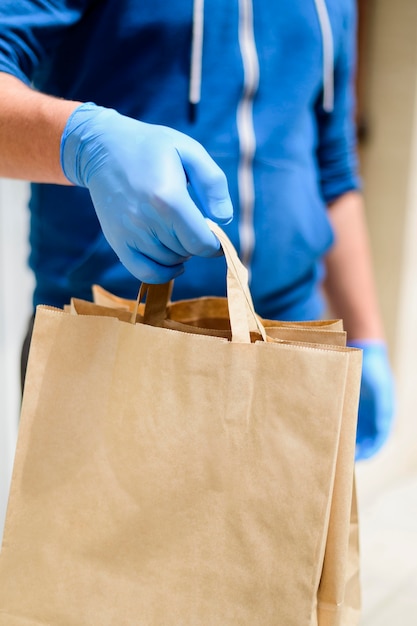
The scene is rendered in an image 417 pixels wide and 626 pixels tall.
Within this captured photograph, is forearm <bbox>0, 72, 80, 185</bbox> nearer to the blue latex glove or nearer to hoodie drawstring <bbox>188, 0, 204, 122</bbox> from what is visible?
the blue latex glove

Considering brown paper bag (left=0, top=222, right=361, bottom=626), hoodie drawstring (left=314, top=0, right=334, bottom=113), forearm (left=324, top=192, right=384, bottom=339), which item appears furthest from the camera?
forearm (left=324, top=192, right=384, bottom=339)

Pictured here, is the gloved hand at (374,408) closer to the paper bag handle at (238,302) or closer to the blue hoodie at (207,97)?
the blue hoodie at (207,97)

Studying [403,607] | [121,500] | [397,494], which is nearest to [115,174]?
[121,500]

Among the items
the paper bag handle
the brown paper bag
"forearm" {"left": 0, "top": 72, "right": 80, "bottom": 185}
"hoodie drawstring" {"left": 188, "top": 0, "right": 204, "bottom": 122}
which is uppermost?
"hoodie drawstring" {"left": 188, "top": 0, "right": 204, "bottom": 122}

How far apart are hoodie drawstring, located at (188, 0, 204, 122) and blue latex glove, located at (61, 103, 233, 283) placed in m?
0.19

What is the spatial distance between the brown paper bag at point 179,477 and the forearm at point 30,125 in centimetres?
16

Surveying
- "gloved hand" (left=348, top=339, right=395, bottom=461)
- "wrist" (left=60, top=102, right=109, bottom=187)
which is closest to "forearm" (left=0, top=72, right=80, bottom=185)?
"wrist" (left=60, top=102, right=109, bottom=187)

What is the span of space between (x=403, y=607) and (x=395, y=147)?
1427 millimetres

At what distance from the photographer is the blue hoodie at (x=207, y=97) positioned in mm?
739

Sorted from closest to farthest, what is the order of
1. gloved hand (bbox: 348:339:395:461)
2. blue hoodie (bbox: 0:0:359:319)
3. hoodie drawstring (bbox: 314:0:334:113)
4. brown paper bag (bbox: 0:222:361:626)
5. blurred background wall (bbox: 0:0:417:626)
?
brown paper bag (bbox: 0:222:361:626), blue hoodie (bbox: 0:0:359:319), hoodie drawstring (bbox: 314:0:334:113), gloved hand (bbox: 348:339:395:461), blurred background wall (bbox: 0:0:417:626)

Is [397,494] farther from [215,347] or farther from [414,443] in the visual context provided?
[414,443]

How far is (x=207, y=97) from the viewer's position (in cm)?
79

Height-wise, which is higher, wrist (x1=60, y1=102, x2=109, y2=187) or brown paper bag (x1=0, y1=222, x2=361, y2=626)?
wrist (x1=60, y1=102, x2=109, y2=187)

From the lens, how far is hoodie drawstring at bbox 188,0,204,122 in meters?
0.76
